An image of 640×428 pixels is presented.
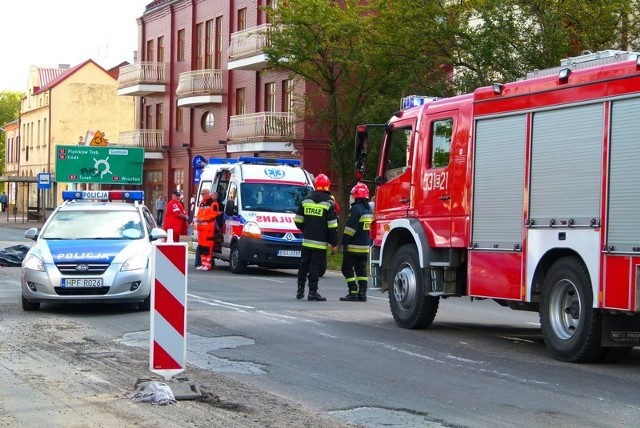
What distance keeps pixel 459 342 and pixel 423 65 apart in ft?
59.9

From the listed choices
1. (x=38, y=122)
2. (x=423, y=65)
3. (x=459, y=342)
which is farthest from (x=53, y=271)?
(x=38, y=122)

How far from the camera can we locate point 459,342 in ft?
44.5

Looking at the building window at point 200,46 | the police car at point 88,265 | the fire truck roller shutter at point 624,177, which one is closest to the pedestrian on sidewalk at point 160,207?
the building window at point 200,46

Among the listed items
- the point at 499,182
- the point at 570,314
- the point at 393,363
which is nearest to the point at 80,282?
the point at 393,363

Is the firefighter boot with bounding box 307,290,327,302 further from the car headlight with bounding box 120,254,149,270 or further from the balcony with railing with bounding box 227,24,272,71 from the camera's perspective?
the balcony with railing with bounding box 227,24,272,71

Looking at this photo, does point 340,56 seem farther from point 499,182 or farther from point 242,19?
point 499,182

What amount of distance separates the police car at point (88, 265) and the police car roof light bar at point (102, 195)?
1939 millimetres

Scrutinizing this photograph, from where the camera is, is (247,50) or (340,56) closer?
(340,56)

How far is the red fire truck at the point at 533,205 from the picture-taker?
11117 millimetres

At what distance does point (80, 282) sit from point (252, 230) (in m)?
10.2

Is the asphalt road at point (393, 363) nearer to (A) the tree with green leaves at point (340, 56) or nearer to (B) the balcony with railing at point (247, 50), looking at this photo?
(A) the tree with green leaves at point (340, 56)

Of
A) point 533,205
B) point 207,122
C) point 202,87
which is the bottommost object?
point 533,205

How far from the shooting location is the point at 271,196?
26672mm

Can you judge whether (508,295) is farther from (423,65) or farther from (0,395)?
(423,65)
